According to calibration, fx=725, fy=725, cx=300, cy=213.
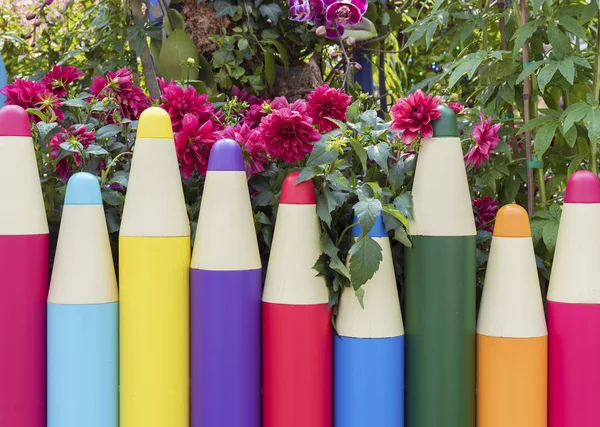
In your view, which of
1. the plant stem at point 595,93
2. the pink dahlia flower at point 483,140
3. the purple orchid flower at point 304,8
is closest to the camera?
the pink dahlia flower at point 483,140

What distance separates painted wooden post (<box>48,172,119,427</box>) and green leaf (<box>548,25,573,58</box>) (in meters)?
1.01

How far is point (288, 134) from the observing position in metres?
1.38

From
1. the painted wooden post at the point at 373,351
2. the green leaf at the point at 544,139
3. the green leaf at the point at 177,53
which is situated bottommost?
the painted wooden post at the point at 373,351

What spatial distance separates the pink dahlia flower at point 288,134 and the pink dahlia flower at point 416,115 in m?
0.17

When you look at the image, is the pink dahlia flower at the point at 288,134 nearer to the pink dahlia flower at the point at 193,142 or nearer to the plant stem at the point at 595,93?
the pink dahlia flower at the point at 193,142

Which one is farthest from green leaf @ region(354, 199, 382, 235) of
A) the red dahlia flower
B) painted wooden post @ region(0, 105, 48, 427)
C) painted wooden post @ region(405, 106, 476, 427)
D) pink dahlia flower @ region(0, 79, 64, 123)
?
the red dahlia flower

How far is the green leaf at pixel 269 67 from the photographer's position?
2217 millimetres

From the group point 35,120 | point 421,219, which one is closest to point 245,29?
point 35,120

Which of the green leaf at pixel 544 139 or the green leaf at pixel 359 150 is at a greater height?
the green leaf at pixel 544 139

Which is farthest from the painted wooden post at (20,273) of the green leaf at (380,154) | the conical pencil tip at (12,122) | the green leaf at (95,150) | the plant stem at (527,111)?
the plant stem at (527,111)

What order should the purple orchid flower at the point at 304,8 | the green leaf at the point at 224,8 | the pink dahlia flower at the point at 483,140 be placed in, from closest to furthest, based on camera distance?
the pink dahlia flower at the point at 483,140 < the purple orchid flower at the point at 304,8 < the green leaf at the point at 224,8

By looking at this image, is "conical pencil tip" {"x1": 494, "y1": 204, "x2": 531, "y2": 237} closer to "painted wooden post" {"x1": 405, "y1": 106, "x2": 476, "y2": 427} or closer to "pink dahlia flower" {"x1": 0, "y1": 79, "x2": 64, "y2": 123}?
"painted wooden post" {"x1": 405, "y1": 106, "x2": 476, "y2": 427}

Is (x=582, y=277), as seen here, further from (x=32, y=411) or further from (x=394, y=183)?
(x=32, y=411)

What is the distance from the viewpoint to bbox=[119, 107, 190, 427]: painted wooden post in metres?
1.37
